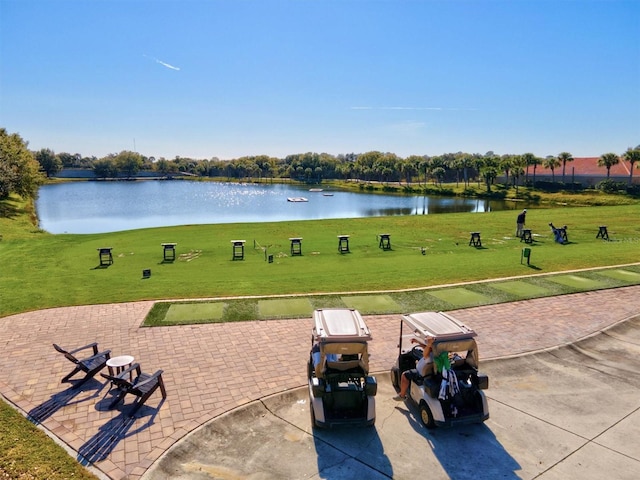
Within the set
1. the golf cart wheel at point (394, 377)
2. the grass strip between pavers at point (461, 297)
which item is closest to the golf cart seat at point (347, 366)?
the golf cart wheel at point (394, 377)

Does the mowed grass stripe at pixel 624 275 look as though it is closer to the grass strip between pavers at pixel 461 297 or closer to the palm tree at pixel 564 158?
the grass strip between pavers at pixel 461 297

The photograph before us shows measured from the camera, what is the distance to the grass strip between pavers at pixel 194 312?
1277 centimetres

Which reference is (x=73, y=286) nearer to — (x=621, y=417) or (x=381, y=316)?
(x=381, y=316)

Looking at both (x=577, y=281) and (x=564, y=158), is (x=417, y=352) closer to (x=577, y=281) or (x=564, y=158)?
(x=577, y=281)

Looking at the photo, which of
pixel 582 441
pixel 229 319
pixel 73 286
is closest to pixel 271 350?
pixel 229 319

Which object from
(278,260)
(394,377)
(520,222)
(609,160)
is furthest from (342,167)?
(394,377)

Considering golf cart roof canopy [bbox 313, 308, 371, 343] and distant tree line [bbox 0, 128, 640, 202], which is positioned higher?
distant tree line [bbox 0, 128, 640, 202]

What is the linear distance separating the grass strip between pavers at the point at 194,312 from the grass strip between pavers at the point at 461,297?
737cm

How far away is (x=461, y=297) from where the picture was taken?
14805mm

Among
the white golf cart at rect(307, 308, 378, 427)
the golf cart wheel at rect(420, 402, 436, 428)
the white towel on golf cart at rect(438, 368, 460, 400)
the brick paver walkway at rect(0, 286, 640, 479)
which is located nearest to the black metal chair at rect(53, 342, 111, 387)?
the brick paver walkway at rect(0, 286, 640, 479)

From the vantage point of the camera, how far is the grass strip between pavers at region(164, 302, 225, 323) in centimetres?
1277

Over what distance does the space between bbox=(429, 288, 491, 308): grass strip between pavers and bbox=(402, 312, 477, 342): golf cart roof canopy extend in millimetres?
6027

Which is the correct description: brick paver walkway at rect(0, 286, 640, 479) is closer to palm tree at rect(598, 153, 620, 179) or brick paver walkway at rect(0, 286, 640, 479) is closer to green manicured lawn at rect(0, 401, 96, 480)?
green manicured lawn at rect(0, 401, 96, 480)

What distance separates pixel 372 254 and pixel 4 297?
15694 mm
